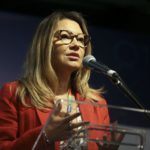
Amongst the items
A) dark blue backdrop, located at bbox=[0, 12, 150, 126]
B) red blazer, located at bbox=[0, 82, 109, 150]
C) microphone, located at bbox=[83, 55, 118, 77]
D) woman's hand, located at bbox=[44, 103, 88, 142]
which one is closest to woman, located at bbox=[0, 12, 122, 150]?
red blazer, located at bbox=[0, 82, 109, 150]

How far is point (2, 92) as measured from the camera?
235cm

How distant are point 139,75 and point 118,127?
7.19 feet

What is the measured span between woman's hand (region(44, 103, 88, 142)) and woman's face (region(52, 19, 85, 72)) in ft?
2.22

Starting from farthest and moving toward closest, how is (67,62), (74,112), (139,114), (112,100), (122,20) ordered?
1. (122,20)
2. (112,100)
3. (67,62)
4. (139,114)
5. (74,112)

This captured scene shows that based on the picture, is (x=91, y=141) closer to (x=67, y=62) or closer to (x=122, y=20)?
(x=67, y=62)

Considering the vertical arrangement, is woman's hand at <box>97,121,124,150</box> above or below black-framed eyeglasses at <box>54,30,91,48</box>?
below

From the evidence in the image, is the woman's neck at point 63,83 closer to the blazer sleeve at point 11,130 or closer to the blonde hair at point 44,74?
the blonde hair at point 44,74

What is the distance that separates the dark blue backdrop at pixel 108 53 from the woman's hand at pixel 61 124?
1805 mm

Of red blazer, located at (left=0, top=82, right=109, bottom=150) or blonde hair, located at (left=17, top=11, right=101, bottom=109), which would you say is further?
blonde hair, located at (left=17, top=11, right=101, bottom=109)

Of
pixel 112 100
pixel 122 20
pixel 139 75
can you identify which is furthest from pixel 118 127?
pixel 122 20

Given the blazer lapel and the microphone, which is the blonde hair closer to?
the blazer lapel

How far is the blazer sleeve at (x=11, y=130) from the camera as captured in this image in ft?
6.15

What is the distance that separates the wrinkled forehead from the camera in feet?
7.97

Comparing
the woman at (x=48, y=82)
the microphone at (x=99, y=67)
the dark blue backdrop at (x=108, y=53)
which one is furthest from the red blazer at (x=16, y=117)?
the dark blue backdrop at (x=108, y=53)
